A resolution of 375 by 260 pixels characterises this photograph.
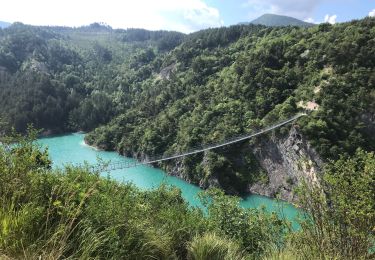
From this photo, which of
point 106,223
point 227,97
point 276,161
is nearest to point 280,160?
point 276,161

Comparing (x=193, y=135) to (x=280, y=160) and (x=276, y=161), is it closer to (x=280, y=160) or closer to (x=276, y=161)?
(x=276, y=161)

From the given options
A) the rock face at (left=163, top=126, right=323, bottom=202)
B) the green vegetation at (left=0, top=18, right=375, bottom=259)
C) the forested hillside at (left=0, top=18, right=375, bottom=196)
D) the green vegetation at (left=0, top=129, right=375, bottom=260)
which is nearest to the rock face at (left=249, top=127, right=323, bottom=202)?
the rock face at (left=163, top=126, right=323, bottom=202)

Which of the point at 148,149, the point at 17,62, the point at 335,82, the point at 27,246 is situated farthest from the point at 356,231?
the point at 17,62

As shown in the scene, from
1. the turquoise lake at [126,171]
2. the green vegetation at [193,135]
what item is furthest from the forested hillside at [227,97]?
the turquoise lake at [126,171]

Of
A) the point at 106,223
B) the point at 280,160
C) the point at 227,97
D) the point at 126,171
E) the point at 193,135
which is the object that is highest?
the point at 106,223

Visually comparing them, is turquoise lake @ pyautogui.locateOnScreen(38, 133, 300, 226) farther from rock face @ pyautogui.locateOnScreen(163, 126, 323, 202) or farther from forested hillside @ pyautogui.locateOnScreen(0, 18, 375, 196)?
forested hillside @ pyautogui.locateOnScreen(0, 18, 375, 196)
